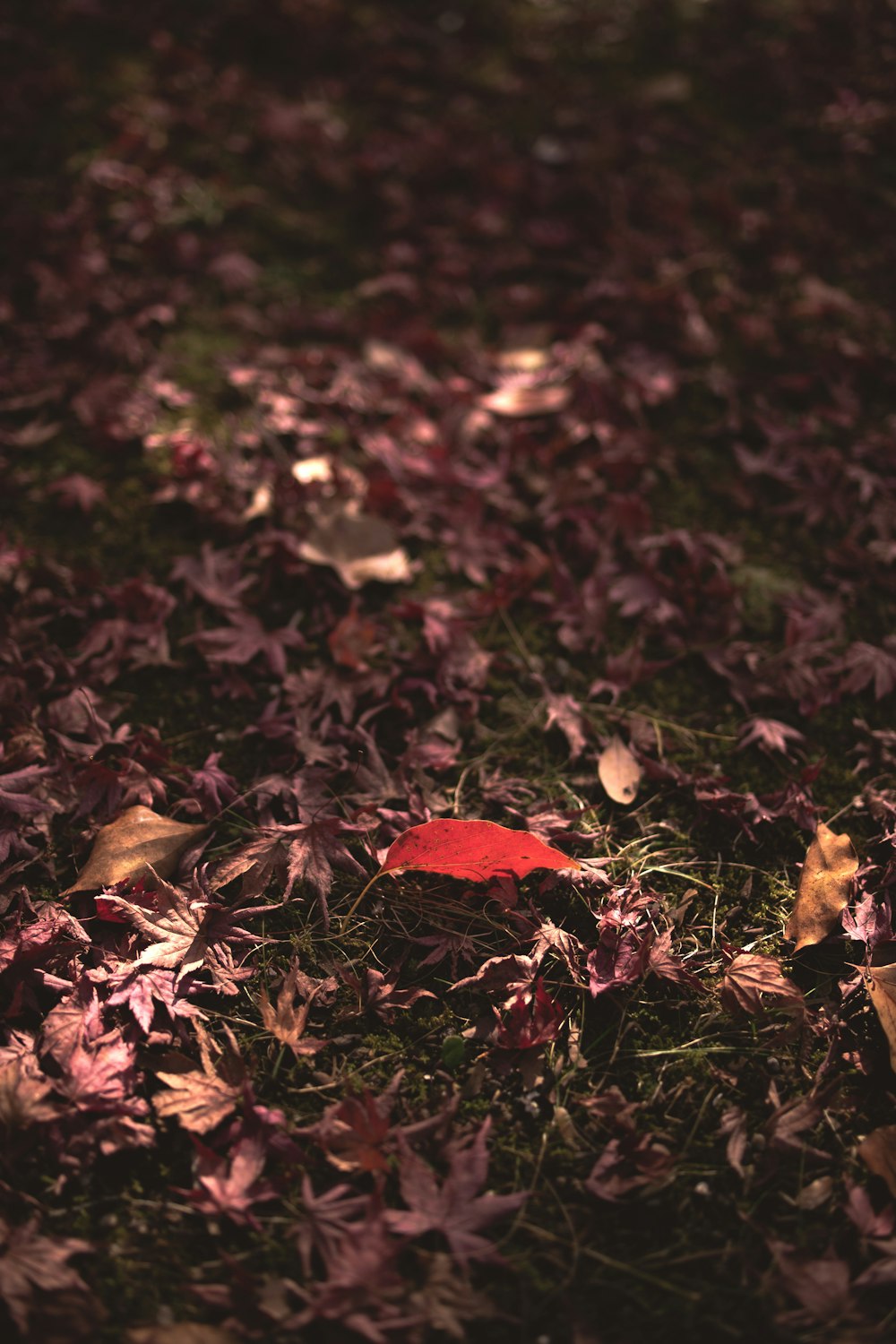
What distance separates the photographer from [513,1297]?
1.42m

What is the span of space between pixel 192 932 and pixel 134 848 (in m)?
0.22

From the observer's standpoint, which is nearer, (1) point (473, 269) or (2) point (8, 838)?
(2) point (8, 838)

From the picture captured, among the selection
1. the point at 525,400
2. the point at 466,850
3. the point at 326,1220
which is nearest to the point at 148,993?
the point at 326,1220

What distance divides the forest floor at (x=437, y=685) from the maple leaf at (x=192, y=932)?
0.03 feet

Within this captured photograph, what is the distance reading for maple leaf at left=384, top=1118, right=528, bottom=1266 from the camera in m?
1.45

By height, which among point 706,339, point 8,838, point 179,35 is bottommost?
point 8,838

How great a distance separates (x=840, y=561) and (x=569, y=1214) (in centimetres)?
185

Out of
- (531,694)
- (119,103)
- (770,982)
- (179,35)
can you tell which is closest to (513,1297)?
(770,982)

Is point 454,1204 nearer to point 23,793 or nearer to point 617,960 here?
point 617,960

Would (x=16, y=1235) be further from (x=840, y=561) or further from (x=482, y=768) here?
(x=840, y=561)

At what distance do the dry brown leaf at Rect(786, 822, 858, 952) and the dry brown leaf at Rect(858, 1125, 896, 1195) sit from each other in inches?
13.5

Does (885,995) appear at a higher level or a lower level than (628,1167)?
higher

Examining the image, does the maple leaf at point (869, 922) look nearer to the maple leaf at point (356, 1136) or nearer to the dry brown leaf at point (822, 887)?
the dry brown leaf at point (822, 887)

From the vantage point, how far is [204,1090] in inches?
62.4
